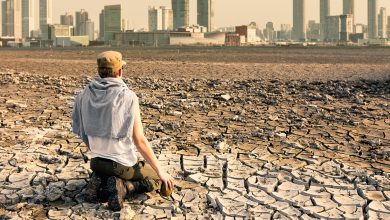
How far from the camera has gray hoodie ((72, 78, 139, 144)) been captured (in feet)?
14.3

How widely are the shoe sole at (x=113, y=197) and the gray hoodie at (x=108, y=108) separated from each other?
0.41 metres

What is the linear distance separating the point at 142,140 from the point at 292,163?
2470 mm

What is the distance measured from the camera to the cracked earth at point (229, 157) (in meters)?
4.69

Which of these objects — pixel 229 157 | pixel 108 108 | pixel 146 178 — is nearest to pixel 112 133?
pixel 108 108

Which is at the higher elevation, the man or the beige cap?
the beige cap

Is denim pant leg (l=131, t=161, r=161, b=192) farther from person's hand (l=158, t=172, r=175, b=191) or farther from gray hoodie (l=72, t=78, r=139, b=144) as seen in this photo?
gray hoodie (l=72, t=78, r=139, b=144)

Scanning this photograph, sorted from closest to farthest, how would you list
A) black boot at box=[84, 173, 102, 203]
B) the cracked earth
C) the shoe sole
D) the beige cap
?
the beige cap < the shoe sole < black boot at box=[84, 173, 102, 203] < the cracked earth

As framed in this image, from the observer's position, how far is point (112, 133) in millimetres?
4430

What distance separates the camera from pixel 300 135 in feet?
25.4

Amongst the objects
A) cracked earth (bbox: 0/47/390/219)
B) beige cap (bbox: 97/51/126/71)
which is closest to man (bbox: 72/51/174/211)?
beige cap (bbox: 97/51/126/71)

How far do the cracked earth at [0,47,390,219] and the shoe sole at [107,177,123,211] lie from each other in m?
0.06

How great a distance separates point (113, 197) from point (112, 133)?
578 mm

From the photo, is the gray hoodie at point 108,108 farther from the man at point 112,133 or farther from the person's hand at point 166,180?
the person's hand at point 166,180

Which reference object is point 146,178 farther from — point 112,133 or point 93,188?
point 112,133
